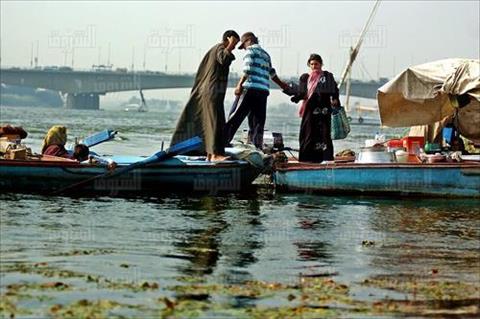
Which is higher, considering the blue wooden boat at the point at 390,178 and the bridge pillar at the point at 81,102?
the bridge pillar at the point at 81,102

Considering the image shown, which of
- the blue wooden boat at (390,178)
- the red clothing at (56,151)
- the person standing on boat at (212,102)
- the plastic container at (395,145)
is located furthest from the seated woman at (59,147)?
the plastic container at (395,145)

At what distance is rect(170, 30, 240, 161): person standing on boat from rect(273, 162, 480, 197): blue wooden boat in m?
1.31

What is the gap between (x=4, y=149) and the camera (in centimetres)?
1371

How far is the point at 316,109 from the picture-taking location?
583 inches

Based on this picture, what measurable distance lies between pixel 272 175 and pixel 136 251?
663 cm

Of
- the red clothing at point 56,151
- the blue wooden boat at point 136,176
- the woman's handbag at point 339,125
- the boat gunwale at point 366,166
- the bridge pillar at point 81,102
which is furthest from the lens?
the bridge pillar at point 81,102

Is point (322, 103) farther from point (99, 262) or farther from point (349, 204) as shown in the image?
point (99, 262)

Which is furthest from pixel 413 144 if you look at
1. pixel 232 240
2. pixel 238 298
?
pixel 238 298

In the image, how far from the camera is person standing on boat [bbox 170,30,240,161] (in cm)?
1399

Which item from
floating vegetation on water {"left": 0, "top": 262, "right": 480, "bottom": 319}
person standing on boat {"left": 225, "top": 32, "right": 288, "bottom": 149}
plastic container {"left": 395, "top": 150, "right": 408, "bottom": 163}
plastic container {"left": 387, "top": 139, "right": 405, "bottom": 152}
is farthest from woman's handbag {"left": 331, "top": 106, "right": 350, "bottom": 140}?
floating vegetation on water {"left": 0, "top": 262, "right": 480, "bottom": 319}

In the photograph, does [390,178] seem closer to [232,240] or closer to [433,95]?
[433,95]

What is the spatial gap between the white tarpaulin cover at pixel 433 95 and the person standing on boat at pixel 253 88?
Answer: 77.9 inches

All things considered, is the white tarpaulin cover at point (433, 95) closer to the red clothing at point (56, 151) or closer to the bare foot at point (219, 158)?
the bare foot at point (219, 158)

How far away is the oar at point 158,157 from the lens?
13.4 metres
